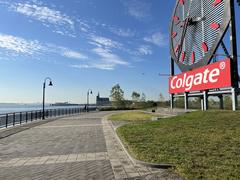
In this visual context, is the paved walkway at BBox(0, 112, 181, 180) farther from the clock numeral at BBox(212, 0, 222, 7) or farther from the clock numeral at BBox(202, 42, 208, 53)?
the clock numeral at BBox(212, 0, 222, 7)

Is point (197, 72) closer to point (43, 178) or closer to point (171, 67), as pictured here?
point (171, 67)

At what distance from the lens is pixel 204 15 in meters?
24.4

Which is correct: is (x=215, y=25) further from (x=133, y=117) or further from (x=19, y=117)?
(x=19, y=117)

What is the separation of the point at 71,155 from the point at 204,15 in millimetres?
21882

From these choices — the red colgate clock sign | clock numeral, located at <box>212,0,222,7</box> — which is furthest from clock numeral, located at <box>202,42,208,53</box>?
clock numeral, located at <box>212,0,222,7</box>

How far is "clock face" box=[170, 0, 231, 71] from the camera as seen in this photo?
21375 mm

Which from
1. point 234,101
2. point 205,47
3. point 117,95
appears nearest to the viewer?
point 234,101

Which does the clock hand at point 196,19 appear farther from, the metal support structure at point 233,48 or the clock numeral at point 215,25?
the metal support structure at point 233,48

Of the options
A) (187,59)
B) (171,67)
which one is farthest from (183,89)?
(171,67)

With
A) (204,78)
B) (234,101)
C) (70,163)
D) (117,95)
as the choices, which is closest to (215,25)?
(204,78)

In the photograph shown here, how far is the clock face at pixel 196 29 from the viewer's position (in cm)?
2138

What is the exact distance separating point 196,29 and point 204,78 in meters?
6.48

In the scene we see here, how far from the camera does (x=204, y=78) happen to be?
23.0m

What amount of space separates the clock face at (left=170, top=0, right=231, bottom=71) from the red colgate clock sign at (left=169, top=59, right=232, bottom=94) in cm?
105
